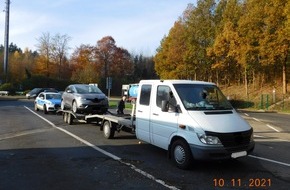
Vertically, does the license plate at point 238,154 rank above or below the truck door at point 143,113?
below

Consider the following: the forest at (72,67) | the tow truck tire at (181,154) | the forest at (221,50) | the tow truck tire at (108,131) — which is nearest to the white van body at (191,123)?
the tow truck tire at (181,154)

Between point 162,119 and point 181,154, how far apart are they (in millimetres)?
1127

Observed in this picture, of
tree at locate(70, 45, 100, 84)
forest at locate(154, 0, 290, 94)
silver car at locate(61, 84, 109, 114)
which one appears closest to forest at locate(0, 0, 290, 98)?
forest at locate(154, 0, 290, 94)

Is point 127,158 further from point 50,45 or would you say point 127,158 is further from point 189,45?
point 50,45

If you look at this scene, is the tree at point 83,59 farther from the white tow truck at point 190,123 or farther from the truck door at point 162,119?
the truck door at point 162,119

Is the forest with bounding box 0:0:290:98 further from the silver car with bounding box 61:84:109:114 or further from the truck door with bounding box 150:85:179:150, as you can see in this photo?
the truck door with bounding box 150:85:179:150

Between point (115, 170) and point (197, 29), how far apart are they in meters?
39.7

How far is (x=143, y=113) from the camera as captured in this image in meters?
10.1

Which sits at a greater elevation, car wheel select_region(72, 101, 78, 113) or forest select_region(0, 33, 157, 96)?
forest select_region(0, 33, 157, 96)

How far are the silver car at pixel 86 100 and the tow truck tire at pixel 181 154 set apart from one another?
27.0ft

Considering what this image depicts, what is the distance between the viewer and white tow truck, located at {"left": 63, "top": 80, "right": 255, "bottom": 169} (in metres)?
7.92

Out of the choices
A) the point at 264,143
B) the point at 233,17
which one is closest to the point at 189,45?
the point at 233,17

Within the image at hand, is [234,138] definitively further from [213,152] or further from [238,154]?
[213,152]

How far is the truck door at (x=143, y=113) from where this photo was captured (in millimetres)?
9883
